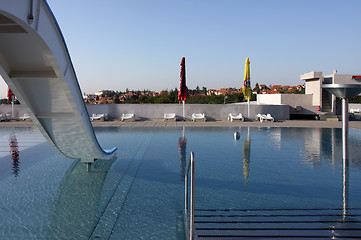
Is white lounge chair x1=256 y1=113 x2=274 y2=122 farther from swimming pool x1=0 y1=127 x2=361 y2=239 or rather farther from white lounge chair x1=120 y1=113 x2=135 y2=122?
white lounge chair x1=120 y1=113 x2=135 y2=122

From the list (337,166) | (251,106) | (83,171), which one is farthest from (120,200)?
(251,106)

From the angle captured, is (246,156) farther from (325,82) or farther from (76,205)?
(325,82)

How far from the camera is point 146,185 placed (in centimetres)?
631

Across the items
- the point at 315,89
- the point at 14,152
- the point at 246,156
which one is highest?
the point at 315,89

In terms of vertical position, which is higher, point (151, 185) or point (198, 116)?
point (198, 116)

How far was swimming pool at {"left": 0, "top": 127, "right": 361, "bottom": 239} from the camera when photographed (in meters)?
4.44

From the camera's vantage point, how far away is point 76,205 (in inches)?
205

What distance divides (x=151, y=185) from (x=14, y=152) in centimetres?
596

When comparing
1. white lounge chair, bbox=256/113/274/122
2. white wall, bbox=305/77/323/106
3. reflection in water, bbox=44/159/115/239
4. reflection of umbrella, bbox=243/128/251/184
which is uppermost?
white wall, bbox=305/77/323/106

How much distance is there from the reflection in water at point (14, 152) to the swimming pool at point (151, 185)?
0.04m

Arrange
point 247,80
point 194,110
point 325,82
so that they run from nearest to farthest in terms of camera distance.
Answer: point 247,80 → point 194,110 → point 325,82

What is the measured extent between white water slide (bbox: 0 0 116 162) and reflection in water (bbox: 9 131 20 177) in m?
1.46

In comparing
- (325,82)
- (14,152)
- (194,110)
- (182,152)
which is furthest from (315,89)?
(14,152)

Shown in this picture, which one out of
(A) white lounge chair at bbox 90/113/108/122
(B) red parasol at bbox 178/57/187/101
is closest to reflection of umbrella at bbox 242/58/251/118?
(B) red parasol at bbox 178/57/187/101
